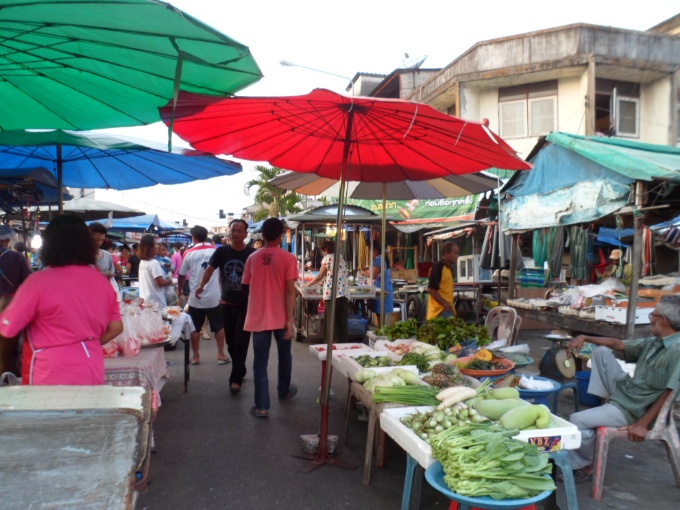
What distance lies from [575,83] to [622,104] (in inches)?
76.5

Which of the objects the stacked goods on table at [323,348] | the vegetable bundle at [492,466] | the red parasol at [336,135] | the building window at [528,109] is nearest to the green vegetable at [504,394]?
the vegetable bundle at [492,466]

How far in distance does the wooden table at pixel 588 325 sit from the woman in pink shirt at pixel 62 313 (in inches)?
245

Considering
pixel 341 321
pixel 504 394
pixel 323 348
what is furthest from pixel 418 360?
pixel 341 321

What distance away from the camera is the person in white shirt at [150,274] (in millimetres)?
7430

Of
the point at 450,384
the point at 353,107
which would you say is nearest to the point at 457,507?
the point at 450,384

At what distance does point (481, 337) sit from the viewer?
5.51m

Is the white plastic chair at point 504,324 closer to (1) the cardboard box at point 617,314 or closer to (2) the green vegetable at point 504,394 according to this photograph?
(1) the cardboard box at point 617,314

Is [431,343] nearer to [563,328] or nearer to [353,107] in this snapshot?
[353,107]

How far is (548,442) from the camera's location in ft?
9.48

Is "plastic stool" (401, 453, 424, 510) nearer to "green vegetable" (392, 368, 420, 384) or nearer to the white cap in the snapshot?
"green vegetable" (392, 368, 420, 384)

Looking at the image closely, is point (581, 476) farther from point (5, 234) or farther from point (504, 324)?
point (5, 234)

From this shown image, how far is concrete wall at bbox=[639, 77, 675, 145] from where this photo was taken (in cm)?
1641

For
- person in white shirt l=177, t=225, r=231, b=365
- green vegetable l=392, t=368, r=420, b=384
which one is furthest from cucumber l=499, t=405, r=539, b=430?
person in white shirt l=177, t=225, r=231, b=365

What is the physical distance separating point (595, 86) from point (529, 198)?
10.9 meters
